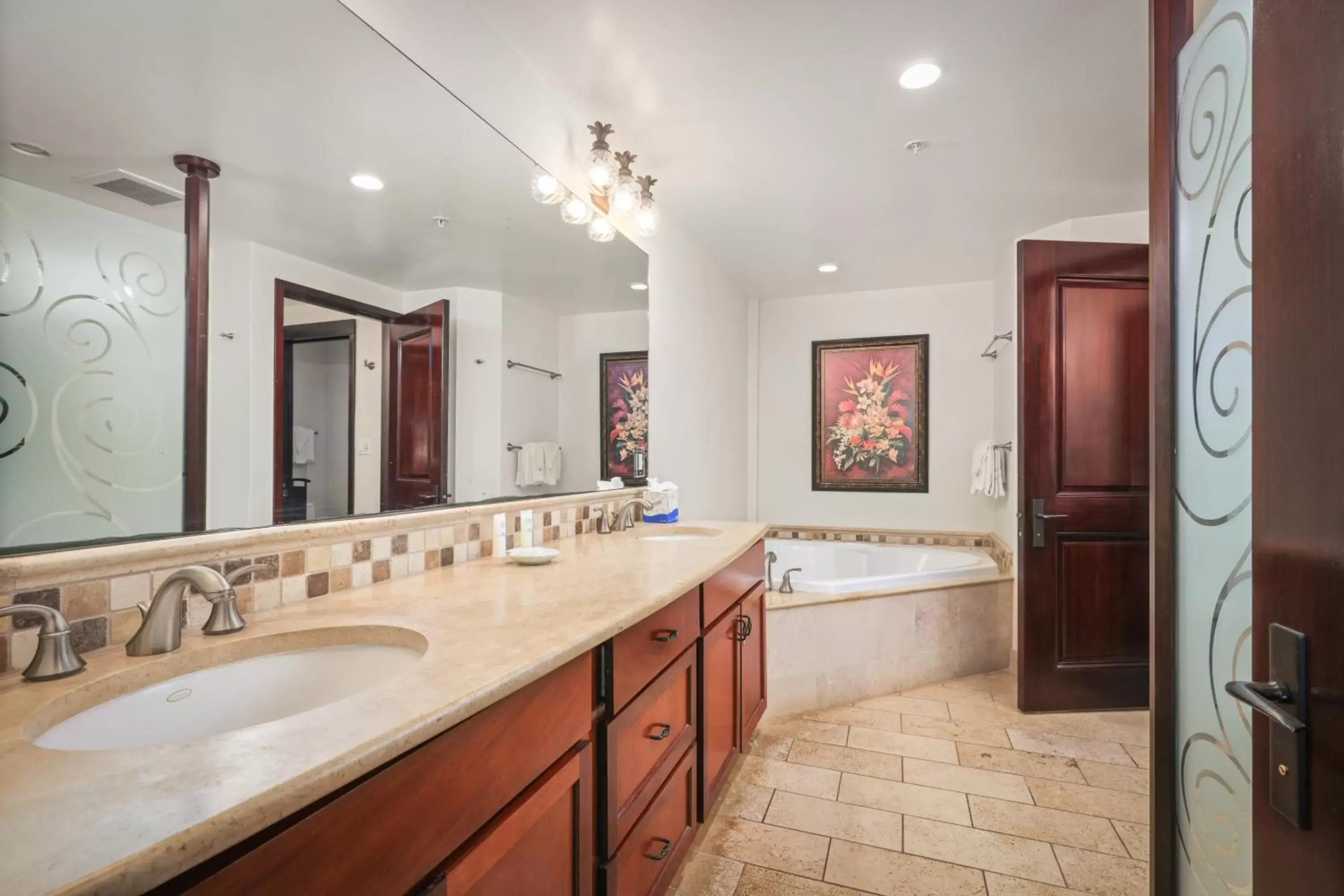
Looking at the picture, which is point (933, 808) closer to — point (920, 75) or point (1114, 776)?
point (1114, 776)

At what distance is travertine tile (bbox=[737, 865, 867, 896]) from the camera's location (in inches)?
63.6

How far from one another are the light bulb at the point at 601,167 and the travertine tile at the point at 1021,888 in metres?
2.20

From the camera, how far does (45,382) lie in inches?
31.8

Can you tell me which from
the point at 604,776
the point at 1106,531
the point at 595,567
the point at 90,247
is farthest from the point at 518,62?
the point at 1106,531

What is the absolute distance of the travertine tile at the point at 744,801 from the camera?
6.51ft

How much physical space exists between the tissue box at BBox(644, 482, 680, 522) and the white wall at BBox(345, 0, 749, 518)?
0.19 meters

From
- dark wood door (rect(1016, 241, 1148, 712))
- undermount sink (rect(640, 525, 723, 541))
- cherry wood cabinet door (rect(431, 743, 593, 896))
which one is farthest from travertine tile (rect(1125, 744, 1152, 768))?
cherry wood cabinet door (rect(431, 743, 593, 896))

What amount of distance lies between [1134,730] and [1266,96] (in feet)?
8.92

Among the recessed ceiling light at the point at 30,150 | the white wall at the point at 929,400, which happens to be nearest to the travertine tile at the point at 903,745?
the white wall at the point at 929,400

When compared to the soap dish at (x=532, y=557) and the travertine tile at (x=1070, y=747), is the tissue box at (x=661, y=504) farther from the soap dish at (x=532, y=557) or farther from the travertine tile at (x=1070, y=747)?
the travertine tile at (x=1070, y=747)

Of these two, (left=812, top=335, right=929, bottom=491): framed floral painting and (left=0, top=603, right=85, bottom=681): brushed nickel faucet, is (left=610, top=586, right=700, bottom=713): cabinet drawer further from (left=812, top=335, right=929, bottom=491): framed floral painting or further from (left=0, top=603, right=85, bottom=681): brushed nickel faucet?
(left=812, top=335, right=929, bottom=491): framed floral painting

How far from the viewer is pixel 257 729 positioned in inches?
24.5

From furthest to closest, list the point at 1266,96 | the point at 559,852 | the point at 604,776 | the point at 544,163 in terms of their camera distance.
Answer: the point at 544,163, the point at 604,776, the point at 559,852, the point at 1266,96

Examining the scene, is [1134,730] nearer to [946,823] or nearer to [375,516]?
[946,823]
